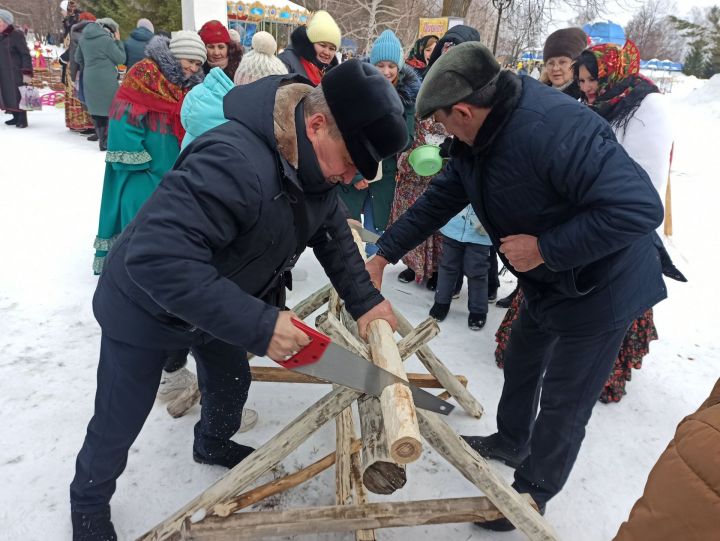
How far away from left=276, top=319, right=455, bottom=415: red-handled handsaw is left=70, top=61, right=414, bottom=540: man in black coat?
0.06 m

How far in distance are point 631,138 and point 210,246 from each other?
243 centimetres

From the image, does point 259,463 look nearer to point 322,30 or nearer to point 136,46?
point 322,30

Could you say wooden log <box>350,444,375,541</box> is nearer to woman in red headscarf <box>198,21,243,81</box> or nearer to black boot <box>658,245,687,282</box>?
black boot <box>658,245,687,282</box>

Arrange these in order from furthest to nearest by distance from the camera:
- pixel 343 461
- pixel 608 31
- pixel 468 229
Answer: pixel 608 31 < pixel 468 229 < pixel 343 461

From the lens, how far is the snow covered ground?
2193 mm

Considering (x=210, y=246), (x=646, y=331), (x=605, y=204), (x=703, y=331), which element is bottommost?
(x=703, y=331)

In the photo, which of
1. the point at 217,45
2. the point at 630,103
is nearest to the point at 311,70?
the point at 217,45

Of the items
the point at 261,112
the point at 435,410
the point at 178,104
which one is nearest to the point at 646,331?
the point at 435,410

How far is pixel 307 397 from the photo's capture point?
9.78 ft

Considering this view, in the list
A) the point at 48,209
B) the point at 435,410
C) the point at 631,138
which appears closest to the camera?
the point at 435,410

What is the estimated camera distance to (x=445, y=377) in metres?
2.80

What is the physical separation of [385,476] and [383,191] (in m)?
3.43

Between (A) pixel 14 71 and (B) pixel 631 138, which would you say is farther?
(A) pixel 14 71

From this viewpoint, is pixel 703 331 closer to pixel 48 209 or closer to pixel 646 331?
pixel 646 331
